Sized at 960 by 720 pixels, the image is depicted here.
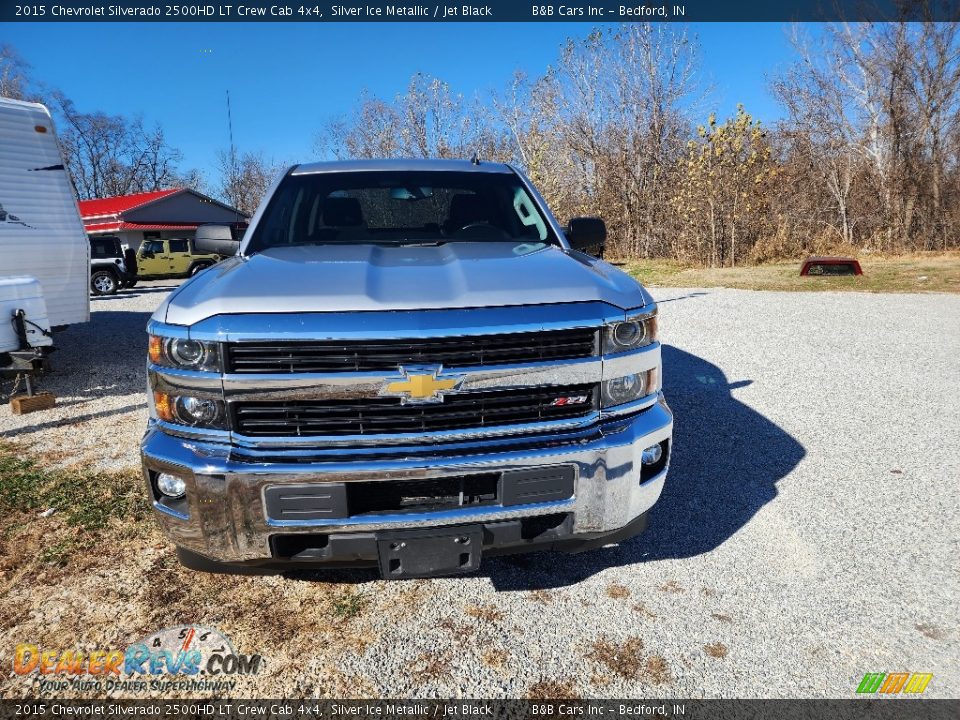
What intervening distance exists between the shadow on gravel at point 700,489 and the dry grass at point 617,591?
127 millimetres

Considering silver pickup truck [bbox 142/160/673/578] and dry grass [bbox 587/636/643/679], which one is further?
dry grass [bbox 587/636/643/679]

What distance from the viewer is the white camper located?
6.05 meters

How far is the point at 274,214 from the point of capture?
3.34 m

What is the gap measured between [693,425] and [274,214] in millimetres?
3378

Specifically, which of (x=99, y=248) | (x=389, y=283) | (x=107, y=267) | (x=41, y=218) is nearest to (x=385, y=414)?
(x=389, y=283)

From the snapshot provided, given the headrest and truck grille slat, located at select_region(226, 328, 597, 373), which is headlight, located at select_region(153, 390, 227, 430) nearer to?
truck grille slat, located at select_region(226, 328, 597, 373)

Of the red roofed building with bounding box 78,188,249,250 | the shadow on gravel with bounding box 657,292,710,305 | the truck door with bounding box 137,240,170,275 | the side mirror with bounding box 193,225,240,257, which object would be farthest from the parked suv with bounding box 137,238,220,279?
the side mirror with bounding box 193,225,240,257

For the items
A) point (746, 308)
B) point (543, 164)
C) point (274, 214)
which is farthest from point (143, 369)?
point (543, 164)

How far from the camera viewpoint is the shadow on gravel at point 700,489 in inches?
109

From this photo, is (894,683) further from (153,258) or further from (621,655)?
(153,258)

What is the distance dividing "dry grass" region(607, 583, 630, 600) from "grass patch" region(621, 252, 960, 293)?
11.5 metres

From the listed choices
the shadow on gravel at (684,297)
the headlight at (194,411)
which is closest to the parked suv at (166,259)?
the shadow on gravel at (684,297)

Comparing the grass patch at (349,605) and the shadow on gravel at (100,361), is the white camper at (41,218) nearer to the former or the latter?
the shadow on gravel at (100,361)

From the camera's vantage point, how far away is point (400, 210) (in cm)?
358
